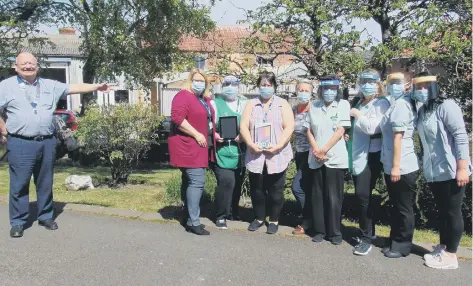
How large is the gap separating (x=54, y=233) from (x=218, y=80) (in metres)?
3.92

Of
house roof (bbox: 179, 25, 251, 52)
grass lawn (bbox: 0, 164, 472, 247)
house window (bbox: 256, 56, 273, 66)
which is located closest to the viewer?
grass lawn (bbox: 0, 164, 472, 247)

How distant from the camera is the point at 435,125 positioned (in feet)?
13.2

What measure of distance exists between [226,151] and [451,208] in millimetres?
2332

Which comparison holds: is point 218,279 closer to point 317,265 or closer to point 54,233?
point 317,265

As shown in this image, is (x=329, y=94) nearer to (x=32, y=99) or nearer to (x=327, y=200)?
(x=327, y=200)

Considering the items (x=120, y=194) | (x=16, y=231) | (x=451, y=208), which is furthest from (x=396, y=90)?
(x=120, y=194)

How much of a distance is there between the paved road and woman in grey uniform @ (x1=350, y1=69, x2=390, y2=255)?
0.90ft

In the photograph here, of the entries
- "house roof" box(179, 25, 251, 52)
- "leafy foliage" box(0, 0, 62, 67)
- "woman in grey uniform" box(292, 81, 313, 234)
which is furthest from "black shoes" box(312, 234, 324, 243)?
"leafy foliage" box(0, 0, 62, 67)

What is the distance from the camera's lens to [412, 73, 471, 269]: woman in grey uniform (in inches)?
154

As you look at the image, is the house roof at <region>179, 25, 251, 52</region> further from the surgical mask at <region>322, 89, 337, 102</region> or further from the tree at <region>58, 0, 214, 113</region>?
the surgical mask at <region>322, 89, 337, 102</region>

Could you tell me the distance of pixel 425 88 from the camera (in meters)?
4.08

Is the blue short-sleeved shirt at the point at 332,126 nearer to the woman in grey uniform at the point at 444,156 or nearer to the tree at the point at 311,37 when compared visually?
the woman in grey uniform at the point at 444,156

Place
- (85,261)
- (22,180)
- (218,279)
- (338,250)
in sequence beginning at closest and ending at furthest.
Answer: (218,279)
(85,261)
(338,250)
(22,180)

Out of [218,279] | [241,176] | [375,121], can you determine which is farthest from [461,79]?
[218,279]
